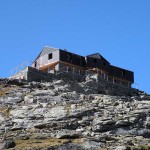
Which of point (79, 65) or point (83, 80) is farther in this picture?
point (79, 65)

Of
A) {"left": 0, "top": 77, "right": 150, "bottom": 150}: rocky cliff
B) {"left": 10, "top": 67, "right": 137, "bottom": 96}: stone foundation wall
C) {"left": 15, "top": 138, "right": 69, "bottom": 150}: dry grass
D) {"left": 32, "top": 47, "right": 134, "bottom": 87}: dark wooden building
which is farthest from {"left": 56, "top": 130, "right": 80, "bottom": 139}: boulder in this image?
{"left": 32, "top": 47, "right": 134, "bottom": 87}: dark wooden building

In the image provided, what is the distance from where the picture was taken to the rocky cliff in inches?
2387

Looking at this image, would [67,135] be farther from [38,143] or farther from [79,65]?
[79,65]

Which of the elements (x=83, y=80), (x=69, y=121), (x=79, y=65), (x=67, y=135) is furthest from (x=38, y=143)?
(x=79, y=65)

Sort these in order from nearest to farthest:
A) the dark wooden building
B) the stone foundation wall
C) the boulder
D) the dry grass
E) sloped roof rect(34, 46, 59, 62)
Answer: the dry grass
the boulder
the stone foundation wall
the dark wooden building
sloped roof rect(34, 46, 59, 62)

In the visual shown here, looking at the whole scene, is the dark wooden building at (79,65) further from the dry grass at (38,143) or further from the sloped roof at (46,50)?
the dry grass at (38,143)

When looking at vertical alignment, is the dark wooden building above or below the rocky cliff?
above

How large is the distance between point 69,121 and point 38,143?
974 cm

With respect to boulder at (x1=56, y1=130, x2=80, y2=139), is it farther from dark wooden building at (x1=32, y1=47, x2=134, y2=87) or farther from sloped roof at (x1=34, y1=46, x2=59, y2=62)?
sloped roof at (x1=34, y1=46, x2=59, y2=62)

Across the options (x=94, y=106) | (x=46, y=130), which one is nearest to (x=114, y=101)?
(x=94, y=106)

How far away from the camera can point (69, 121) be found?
69.4 meters

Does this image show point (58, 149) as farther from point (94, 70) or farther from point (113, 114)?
point (94, 70)

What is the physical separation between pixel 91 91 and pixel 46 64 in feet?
65.7

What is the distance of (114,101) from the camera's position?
7844 cm
